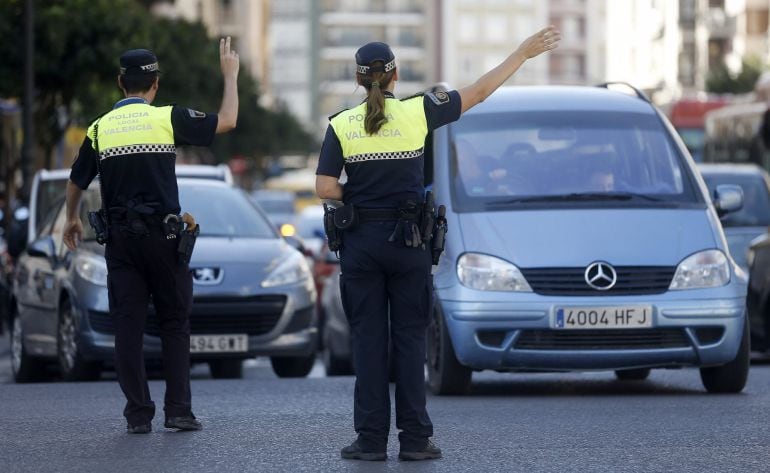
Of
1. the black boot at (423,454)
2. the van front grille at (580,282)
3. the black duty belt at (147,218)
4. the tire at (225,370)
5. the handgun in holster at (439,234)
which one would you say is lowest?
the tire at (225,370)

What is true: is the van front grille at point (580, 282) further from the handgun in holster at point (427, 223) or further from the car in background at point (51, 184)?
the car in background at point (51, 184)

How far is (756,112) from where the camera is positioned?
37.1 meters

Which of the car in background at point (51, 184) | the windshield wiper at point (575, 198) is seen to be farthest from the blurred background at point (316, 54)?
the car in background at point (51, 184)

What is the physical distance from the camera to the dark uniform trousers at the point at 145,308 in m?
9.45

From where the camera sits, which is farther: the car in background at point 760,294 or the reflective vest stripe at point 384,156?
the car in background at point 760,294

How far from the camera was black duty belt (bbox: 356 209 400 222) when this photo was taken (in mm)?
8375

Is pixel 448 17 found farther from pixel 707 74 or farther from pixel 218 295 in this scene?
pixel 218 295

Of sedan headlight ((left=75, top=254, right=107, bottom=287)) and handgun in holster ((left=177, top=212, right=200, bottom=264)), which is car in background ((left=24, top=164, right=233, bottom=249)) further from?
handgun in holster ((left=177, top=212, right=200, bottom=264))

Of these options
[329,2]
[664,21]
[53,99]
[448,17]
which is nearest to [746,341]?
[53,99]

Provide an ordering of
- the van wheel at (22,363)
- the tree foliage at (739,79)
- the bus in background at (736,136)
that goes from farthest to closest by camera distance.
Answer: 1. the tree foliage at (739,79)
2. the bus in background at (736,136)
3. the van wheel at (22,363)

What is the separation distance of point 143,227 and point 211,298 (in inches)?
185

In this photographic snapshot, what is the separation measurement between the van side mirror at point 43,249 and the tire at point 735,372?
5.25 metres

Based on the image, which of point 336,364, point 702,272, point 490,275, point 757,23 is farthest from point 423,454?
point 757,23

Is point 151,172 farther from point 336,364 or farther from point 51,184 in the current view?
point 51,184
